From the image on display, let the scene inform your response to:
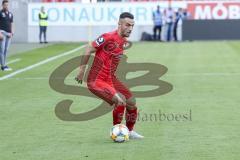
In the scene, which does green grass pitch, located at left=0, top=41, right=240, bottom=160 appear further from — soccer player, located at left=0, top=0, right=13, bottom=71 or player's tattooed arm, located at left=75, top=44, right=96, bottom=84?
soccer player, located at left=0, top=0, right=13, bottom=71

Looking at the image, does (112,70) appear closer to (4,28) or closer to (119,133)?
(119,133)

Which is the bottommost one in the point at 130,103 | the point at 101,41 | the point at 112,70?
the point at 130,103

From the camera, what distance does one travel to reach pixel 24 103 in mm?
15141

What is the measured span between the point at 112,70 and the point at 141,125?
1812 mm

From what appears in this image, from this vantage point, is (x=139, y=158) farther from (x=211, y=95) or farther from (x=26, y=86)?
(x=26, y=86)

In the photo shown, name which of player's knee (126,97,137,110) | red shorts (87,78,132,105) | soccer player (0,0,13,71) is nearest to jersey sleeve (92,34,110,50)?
red shorts (87,78,132,105)

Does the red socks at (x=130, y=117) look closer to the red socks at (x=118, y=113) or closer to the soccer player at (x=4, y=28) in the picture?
the red socks at (x=118, y=113)

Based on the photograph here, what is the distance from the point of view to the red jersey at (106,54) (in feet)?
33.3

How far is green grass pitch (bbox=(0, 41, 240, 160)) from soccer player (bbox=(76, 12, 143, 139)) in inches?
18.5

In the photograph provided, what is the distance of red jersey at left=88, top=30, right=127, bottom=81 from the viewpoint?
33.3 ft

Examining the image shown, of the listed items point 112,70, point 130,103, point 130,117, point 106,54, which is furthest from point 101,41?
point 130,117

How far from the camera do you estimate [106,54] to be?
1031cm

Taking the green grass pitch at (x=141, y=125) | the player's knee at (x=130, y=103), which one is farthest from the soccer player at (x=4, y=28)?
the player's knee at (x=130, y=103)

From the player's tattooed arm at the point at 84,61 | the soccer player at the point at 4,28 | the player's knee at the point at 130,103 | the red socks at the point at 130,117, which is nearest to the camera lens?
the player's tattooed arm at the point at 84,61
